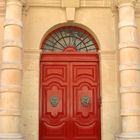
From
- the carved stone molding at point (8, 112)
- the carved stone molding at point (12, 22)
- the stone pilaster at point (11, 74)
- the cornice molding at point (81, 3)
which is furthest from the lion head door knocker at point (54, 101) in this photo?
the cornice molding at point (81, 3)

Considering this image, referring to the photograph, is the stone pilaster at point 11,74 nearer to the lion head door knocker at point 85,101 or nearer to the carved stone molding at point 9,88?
the carved stone molding at point 9,88

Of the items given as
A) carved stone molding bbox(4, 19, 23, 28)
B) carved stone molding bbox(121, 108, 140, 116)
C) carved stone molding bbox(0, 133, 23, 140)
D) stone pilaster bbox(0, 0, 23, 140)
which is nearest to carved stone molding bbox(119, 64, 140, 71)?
carved stone molding bbox(121, 108, 140, 116)

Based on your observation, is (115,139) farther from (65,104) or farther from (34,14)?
(34,14)

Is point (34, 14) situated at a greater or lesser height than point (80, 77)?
greater

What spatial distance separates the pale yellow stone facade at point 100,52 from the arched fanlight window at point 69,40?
0.23m

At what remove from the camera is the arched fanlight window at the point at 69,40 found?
8.91 meters

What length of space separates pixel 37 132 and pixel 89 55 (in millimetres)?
2335

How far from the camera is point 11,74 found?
7.62 m

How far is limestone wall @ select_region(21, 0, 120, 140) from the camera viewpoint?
829 cm

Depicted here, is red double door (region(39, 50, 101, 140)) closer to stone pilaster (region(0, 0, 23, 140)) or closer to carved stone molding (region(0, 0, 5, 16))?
stone pilaster (region(0, 0, 23, 140))

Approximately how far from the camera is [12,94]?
24.8 ft

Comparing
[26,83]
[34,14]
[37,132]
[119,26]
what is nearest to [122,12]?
[119,26]

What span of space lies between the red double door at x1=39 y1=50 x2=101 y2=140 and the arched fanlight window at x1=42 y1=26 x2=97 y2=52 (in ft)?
0.93

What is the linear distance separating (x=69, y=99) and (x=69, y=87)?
0.99 feet
